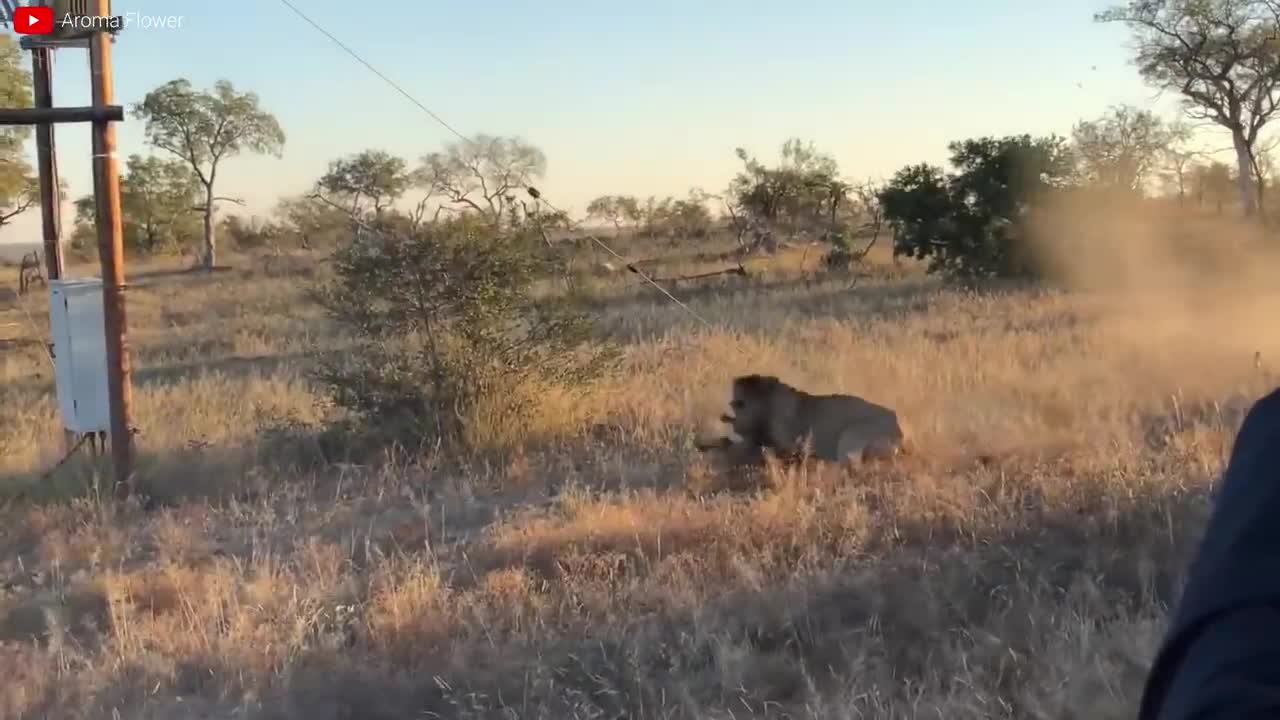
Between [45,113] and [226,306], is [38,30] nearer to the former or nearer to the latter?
[45,113]

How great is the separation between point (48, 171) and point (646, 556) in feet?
34.6

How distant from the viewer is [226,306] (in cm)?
2880

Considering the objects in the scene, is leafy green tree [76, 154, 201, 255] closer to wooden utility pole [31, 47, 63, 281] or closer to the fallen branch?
the fallen branch

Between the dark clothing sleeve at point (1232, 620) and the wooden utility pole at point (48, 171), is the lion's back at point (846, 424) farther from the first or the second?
the wooden utility pole at point (48, 171)

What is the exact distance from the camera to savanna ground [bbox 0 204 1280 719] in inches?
173

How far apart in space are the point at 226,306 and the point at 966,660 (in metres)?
27.4

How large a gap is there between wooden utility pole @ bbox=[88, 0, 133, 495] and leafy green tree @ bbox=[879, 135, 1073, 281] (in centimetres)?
1781

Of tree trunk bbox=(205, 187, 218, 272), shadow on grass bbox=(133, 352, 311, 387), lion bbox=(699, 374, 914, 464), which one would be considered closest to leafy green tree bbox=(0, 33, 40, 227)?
tree trunk bbox=(205, 187, 218, 272)

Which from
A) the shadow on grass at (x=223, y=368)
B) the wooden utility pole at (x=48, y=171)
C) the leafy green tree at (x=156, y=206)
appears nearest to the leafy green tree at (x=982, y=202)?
the shadow on grass at (x=223, y=368)

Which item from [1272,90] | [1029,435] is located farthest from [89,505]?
[1272,90]

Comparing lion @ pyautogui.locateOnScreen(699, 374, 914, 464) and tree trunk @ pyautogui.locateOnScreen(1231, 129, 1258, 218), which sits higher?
tree trunk @ pyautogui.locateOnScreen(1231, 129, 1258, 218)

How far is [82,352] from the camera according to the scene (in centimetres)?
884

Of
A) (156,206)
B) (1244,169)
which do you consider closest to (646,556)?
(1244,169)

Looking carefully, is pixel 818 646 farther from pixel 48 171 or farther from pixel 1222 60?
pixel 1222 60
